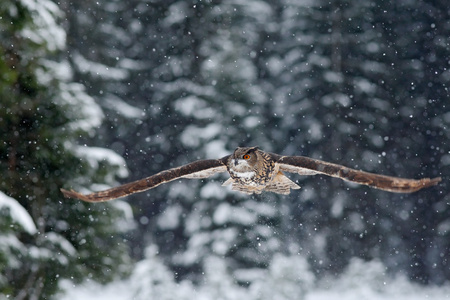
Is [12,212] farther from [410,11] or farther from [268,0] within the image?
[410,11]

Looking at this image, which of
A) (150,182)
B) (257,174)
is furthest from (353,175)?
(150,182)

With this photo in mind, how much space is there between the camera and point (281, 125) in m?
18.2

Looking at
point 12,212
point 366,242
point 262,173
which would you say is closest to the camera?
point 262,173

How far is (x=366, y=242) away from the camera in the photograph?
18062 mm

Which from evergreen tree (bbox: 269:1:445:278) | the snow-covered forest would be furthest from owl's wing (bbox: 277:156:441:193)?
evergreen tree (bbox: 269:1:445:278)

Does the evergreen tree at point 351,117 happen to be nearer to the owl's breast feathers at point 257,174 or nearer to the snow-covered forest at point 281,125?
the snow-covered forest at point 281,125

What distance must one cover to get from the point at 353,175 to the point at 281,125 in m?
12.7

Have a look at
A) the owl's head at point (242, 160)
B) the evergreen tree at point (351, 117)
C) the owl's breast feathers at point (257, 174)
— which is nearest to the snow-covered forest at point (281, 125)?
the evergreen tree at point (351, 117)

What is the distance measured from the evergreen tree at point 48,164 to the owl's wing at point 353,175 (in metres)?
3.48

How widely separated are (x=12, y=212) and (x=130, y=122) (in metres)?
12.6

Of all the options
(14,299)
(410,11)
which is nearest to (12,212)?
(14,299)

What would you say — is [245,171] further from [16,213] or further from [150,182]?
[16,213]

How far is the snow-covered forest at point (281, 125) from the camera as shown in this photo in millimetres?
15203

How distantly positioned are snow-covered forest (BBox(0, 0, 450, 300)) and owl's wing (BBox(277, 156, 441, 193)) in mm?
7718
